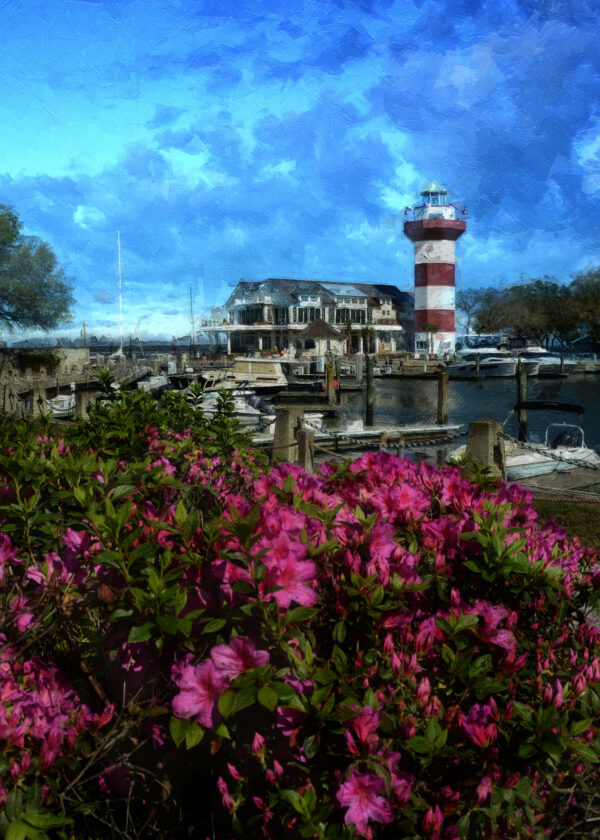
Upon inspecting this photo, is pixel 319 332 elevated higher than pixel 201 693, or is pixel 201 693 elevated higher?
pixel 319 332

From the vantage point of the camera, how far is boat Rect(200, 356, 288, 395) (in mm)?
39094

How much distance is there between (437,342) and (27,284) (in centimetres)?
4974

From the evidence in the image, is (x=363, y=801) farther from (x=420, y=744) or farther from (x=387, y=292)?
(x=387, y=292)

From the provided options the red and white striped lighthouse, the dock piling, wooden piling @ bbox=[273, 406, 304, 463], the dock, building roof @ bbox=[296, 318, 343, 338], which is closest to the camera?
the dock piling

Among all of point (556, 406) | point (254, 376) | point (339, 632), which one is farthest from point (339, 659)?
point (254, 376)

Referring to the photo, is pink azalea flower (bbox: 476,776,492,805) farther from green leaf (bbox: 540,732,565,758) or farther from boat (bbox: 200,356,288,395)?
boat (bbox: 200,356,288,395)

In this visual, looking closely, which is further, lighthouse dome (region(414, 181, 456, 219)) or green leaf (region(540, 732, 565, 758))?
lighthouse dome (region(414, 181, 456, 219))

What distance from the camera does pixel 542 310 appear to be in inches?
3696

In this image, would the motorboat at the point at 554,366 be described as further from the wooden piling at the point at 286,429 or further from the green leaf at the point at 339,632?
the green leaf at the point at 339,632

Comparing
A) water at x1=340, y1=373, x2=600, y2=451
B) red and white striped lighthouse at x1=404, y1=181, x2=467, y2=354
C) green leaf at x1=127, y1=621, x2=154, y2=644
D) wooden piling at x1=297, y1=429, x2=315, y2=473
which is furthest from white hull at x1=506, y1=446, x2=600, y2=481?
red and white striped lighthouse at x1=404, y1=181, x2=467, y2=354

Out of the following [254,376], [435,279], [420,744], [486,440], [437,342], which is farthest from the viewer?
[437,342]

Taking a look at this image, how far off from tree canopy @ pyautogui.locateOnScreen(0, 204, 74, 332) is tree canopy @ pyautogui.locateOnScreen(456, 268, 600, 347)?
61.2 metres

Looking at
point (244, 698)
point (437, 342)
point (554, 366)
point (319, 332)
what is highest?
point (319, 332)

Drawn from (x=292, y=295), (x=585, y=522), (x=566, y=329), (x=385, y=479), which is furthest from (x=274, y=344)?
(x=385, y=479)
